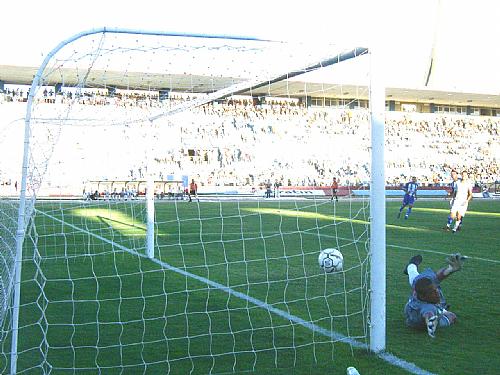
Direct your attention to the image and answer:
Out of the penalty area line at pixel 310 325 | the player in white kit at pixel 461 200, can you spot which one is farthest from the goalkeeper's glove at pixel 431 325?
the player in white kit at pixel 461 200

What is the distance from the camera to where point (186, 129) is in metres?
22.4

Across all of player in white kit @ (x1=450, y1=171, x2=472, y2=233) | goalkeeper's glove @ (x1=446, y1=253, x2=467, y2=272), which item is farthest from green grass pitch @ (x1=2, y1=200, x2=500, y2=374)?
player in white kit @ (x1=450, y1=171, x2=472, y2=233)

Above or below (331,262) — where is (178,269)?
below

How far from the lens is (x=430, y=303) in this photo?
612 cm

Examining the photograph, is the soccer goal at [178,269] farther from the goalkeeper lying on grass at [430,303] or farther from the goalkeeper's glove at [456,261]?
the goalkeeper's glove at [456,261]

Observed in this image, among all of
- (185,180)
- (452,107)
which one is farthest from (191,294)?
(452,107)

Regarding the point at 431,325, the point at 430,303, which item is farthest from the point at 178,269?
the point at 431,325

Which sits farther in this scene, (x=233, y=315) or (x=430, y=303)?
(x=233, y=315)

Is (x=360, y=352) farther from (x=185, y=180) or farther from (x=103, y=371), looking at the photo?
(x=185, y=180)

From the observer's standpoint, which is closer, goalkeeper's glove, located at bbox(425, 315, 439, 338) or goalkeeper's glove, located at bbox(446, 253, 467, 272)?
goalkeeper's glove, located at bbox(425, 315, 439, 338)

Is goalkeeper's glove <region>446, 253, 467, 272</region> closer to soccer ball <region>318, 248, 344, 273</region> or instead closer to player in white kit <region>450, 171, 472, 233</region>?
soccer ball <region>318, 248, 344, 273</region>

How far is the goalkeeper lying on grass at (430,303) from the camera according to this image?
5.97 m

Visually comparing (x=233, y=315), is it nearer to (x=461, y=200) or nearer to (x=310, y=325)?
(x=310, y=325)

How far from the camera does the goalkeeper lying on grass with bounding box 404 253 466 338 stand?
19.6 ft
